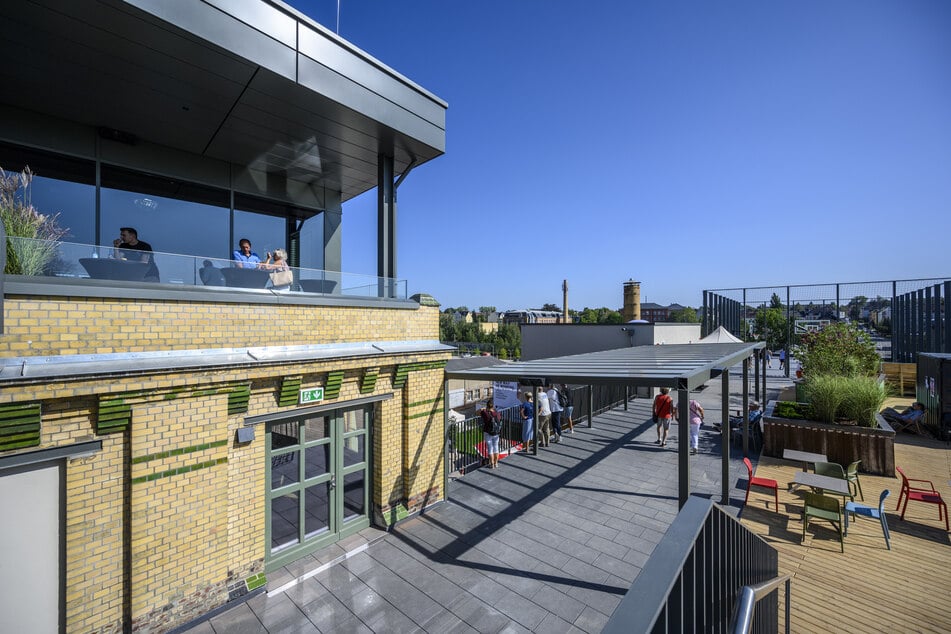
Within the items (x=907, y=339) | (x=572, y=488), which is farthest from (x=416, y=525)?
(x=907, y=339)

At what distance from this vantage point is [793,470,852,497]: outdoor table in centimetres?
755

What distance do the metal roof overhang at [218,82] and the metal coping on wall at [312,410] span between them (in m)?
5.28

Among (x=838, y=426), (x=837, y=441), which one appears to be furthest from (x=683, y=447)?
(x=838, y=426)

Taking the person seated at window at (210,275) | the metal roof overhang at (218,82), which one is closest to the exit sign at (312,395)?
the person seated at window at (210,275)

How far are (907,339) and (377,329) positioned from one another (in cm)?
3904

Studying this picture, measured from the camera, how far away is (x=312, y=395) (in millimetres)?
6730

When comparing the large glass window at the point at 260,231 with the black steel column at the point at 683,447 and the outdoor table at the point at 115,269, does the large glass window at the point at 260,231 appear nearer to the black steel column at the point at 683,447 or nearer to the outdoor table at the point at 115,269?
the outdoor table at the point at 115,269

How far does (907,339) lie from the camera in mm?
29422

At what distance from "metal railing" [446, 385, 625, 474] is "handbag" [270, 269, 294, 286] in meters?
4.44

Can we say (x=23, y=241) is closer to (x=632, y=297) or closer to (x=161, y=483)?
(x=161, y=483)

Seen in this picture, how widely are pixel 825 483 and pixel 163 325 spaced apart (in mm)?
11307

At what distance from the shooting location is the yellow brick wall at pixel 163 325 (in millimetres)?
4410

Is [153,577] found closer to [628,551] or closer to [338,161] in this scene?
[628,551]

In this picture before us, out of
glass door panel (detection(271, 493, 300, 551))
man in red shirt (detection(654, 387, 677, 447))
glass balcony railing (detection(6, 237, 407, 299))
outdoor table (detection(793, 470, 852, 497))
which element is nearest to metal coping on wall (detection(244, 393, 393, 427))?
glass door panel (detection(271, 493, 300, 551))
